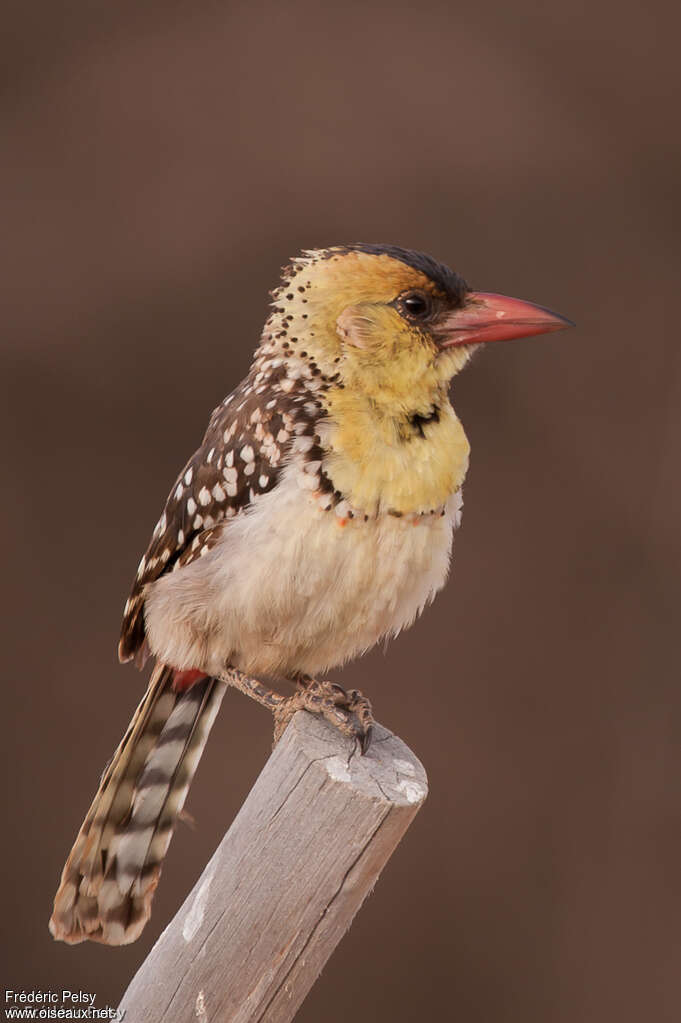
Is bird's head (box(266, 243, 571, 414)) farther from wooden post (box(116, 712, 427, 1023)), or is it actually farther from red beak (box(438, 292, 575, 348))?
wooden post (box(116, 712, 427, 1023))

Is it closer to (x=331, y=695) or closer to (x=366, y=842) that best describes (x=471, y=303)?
(x=331, y=695)

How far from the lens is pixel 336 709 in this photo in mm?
1931

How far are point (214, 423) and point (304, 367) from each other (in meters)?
0.21

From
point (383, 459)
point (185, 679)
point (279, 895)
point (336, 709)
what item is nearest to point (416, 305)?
point (383, 459)

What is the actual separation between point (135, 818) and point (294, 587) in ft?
1.73

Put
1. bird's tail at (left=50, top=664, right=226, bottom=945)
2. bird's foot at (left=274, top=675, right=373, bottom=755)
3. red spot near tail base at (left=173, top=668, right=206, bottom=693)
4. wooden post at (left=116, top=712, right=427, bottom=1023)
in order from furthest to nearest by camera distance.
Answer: red spot near tail base at (left=173, top=668, right=206, bottom=693) < bird's tail at (left=50, top=664, right=226, bottom=945) < bird's foot at (left=274, top=675, right=373, bottom=755) < wooden post at (left=116, top=712, right=427, bottom=1023)

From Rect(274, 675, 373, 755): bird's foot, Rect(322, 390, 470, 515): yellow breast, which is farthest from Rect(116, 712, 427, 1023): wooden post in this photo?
Rect(322, 390, 470, 515): yellow breast

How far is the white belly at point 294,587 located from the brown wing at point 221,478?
3 cm

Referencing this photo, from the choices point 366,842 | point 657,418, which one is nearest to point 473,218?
point 657,418

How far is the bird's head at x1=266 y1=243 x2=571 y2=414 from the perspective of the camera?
2008 mm

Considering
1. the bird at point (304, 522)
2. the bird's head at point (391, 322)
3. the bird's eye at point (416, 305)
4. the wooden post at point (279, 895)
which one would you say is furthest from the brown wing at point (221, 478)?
the wooden post at point (279, 895)

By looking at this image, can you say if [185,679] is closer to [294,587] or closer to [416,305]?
[294,587]

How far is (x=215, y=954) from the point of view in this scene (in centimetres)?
171

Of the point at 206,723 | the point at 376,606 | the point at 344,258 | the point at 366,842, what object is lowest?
the point at 206,723
